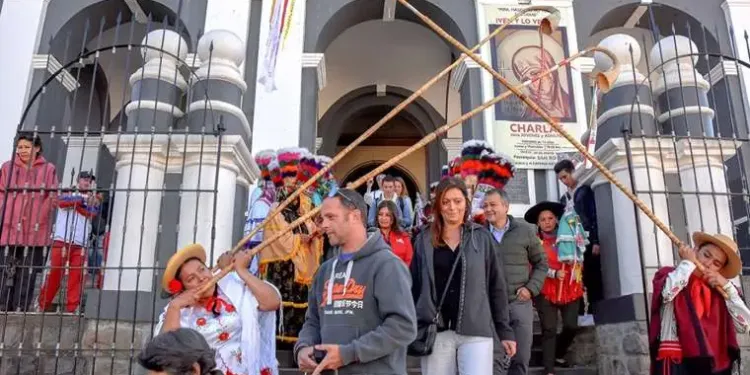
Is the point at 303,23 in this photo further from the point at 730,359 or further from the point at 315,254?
the point at 730,359

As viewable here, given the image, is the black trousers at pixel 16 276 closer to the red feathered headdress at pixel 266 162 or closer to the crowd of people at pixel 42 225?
the crowd of people at pixel 42 225

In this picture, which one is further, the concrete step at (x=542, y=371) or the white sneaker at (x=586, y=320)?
Result: the white sneaker at (x=586, y=320)

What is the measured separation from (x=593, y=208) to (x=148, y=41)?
4.97 m

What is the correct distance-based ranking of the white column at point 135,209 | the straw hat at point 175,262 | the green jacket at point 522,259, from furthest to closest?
1. the white column at point 135,209
2. the green jacket at point 522,259
3. the straw hat at point 175,262

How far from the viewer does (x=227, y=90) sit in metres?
6.71

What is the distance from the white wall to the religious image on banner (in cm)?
310

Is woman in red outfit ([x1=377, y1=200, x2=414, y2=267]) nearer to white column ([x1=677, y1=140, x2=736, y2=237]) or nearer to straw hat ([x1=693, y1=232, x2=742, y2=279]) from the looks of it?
straw hat ([x1=693, y1=232, x2=742, y2=279])

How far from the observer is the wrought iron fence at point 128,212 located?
5262 mm

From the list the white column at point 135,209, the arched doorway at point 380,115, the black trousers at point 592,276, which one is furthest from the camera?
the arched doorway at point 380,115

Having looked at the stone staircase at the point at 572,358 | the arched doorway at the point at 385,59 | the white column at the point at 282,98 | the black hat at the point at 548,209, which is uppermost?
the arched doorway at the point at 385,59

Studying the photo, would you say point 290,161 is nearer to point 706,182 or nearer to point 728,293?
point 728,293

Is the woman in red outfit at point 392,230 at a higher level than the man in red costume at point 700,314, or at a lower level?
higher

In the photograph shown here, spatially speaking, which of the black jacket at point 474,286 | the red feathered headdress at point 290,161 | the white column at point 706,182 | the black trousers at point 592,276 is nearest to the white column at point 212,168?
the red feathered headdress at point 290,161

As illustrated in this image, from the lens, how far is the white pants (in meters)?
3.62
